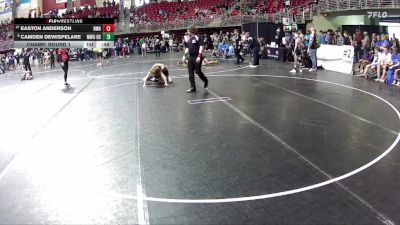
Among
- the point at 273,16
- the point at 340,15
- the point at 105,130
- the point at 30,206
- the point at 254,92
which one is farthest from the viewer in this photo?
the point at 273,16

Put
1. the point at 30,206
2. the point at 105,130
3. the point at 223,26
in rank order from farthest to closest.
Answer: the point at 223,26, the point at 105,130, the point at 30,206

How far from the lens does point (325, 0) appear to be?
30.1 metres

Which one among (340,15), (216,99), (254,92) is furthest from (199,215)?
(340,15)

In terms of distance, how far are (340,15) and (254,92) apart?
1962 cm

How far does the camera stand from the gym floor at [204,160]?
4719 mm

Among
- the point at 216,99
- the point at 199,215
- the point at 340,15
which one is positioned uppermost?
the point at 340,15

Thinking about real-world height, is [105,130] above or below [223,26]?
below

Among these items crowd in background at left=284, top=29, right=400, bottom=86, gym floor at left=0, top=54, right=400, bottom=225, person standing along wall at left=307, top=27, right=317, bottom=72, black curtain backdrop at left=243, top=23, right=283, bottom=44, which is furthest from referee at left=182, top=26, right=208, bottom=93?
black curtain backdrop at left=243, top=23, right=283, bottom=44

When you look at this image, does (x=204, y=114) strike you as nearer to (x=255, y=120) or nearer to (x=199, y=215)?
(x=255, y=120)

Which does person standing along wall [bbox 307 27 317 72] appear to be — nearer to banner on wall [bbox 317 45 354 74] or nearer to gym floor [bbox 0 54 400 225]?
banner on wall [bbox 317 45 354 74]
